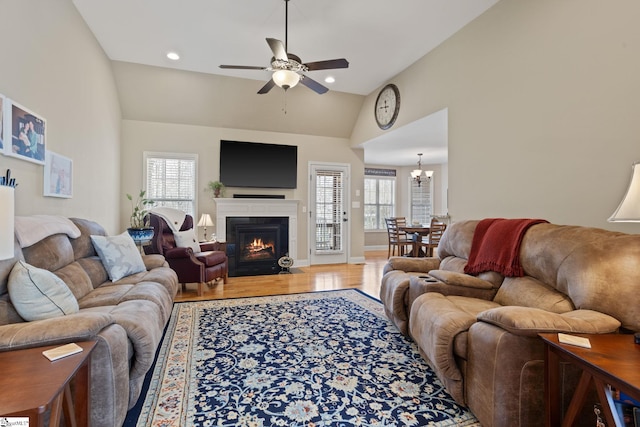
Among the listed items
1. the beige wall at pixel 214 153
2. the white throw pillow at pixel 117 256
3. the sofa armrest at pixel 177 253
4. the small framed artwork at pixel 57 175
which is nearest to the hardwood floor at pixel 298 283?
the sofa armrest at pixel 177 253

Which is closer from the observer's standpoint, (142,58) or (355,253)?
(142,58)

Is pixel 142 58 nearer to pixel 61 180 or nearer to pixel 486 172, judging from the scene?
pixel 61 180

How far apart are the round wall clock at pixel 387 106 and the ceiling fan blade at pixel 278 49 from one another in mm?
2518

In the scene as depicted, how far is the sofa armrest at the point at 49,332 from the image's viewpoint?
49.5 inches

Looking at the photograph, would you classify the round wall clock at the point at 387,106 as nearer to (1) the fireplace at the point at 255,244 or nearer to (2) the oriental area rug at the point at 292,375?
(1) the fireplace at the point at 255,244

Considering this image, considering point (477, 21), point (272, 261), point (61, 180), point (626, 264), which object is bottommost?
point (272, 261)

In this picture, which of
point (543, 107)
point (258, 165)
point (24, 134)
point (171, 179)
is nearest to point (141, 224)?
point (171, 179)

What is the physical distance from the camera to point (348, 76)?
5055mm

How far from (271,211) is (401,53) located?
11.4 ft

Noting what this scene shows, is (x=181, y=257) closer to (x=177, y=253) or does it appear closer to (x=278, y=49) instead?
(x=177, y=253)

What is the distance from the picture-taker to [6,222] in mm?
1193

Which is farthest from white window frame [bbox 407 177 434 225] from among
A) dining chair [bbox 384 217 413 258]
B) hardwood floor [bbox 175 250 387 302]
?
hardwood floor [bbox 175 250 387 302]

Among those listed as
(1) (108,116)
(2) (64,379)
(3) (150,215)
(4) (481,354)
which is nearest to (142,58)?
(1) (108,116)

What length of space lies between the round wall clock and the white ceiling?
0.37 meters
